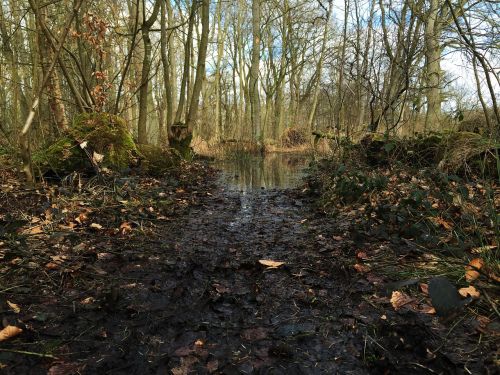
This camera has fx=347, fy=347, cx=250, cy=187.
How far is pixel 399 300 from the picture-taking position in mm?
2135

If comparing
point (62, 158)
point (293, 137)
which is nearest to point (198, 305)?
point (62, 158)

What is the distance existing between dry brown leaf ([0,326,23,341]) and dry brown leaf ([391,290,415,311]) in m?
2.04

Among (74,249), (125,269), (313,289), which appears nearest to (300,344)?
(313,289)

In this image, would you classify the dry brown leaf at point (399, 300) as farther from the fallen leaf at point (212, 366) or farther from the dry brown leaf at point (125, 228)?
the dry brown leaf at point (125, 228)

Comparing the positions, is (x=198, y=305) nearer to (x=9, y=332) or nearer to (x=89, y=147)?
(x=9, y=332)

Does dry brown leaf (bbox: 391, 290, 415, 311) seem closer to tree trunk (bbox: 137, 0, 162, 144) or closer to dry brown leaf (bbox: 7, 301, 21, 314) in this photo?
dry brown leaf (bbox: 7, 301, 21, 314)

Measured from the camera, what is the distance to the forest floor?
64.1 inches

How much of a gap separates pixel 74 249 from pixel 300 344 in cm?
207

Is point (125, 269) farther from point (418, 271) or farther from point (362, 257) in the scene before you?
point (418, 271)

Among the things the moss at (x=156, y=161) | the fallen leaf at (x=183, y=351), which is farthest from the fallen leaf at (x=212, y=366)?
the moss at (x=156, y=161)

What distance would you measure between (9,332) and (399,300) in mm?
2137

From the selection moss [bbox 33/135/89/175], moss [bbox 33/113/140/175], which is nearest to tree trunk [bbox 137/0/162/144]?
moss [bbox 33/113/140/175]

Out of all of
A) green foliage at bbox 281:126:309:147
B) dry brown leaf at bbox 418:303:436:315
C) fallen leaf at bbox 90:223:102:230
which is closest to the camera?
dry brown leaf at bbox 418:303:436:315

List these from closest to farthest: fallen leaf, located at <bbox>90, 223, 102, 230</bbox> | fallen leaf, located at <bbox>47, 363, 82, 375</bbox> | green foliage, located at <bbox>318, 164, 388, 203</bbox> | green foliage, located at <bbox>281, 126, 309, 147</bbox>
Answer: fallen leaf, located at <bbox>47, 363, 82, 375</bbox> < fallen leaf, located at <bbox>90, 223, 102, 230</bbox> < green foliage, located at <bbox>318, 164, 388, 203</bbox> < green foliage, located at <bbox>281, 126, 309, 147</bbox>
